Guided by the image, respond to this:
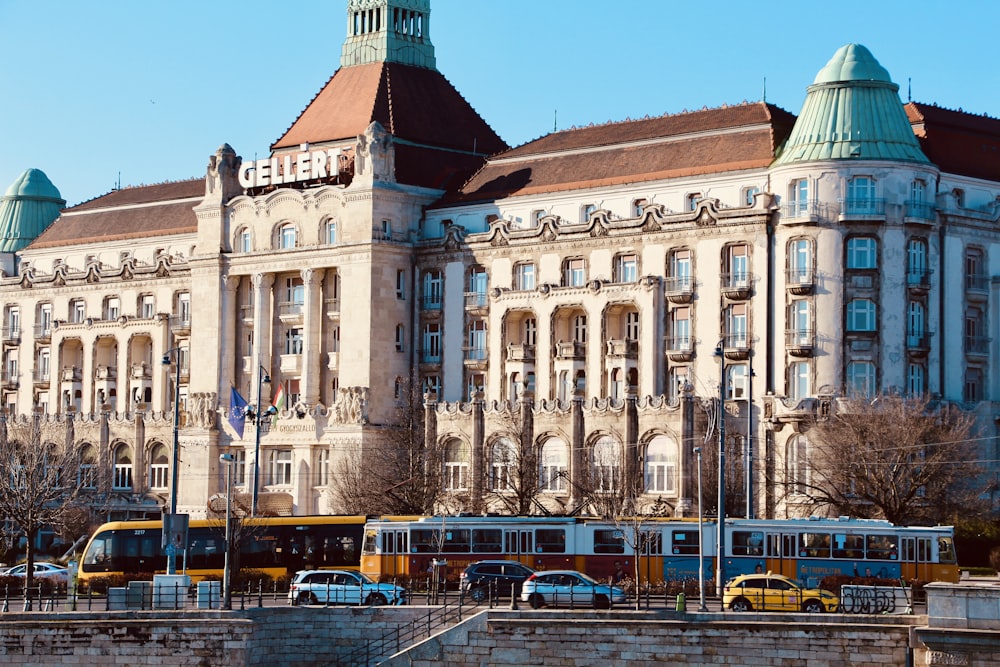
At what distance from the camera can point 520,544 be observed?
96.1 m

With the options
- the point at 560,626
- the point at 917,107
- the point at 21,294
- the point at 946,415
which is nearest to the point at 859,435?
the point at 946,415

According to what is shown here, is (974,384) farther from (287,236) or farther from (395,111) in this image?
→ (287,236)

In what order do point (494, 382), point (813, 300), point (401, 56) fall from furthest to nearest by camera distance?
point (401, 56), point (494, 382), point (813, 300)

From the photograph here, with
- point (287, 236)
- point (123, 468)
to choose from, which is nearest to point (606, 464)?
Answer: point (287, 236)

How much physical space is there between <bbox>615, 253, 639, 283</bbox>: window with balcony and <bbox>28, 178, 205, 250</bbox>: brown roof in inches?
1523

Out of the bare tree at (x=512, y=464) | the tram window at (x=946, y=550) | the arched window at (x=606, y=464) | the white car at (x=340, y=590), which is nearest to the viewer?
the white car at (x=340, y=590)

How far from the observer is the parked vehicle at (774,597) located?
78312 mm

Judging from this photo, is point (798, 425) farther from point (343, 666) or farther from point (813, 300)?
point (343, 666)

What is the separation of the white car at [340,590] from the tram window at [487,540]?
35.7 ft

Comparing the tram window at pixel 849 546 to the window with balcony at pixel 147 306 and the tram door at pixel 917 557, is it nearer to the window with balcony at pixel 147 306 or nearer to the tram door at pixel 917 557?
the tram door at pixel 917 557

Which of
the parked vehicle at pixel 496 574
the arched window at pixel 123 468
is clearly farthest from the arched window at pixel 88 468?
the parked vehicle at pixel 496 574

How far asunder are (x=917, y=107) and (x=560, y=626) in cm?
6348

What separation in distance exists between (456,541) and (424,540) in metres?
1.44

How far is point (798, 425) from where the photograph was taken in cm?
12088
